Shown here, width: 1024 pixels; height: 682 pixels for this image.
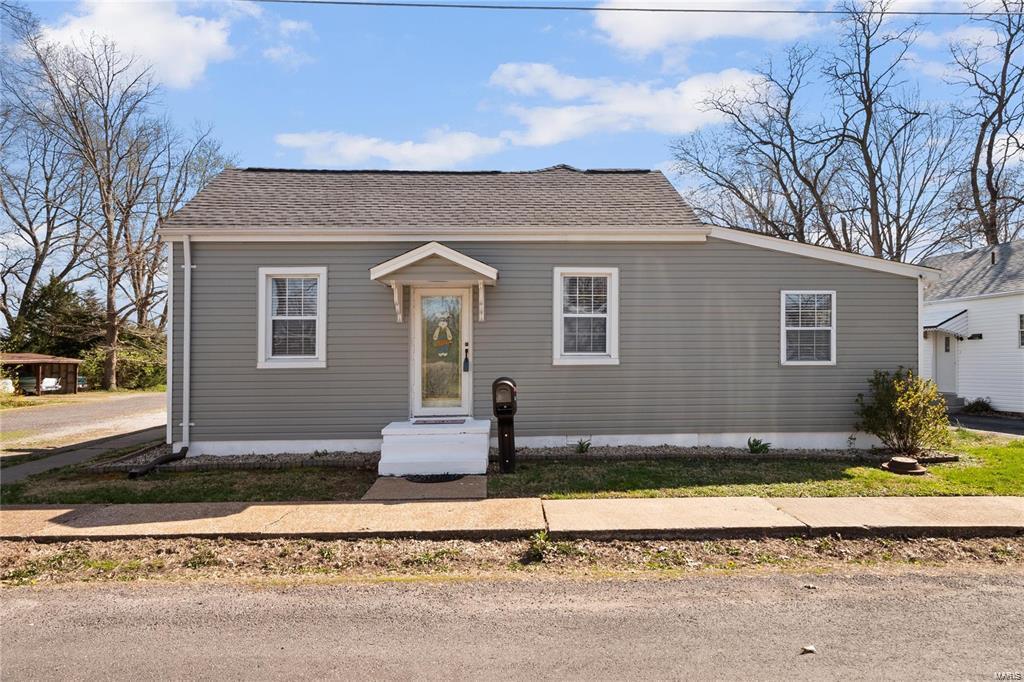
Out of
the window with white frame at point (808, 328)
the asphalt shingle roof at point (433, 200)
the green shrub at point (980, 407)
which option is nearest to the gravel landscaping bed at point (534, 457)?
the window with white frame at point (808, 328)

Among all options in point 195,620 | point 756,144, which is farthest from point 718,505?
point 756,144

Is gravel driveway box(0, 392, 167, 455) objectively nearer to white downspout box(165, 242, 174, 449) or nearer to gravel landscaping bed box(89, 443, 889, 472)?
white downspout box(165, 242, 174, 449)

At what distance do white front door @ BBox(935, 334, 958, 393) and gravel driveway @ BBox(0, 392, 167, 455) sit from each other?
22173mm

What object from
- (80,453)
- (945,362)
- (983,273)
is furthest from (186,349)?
(983,273)

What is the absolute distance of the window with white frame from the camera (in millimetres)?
9047

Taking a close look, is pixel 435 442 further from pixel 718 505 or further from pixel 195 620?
pixel 195 620

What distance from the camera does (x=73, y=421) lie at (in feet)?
Result: 49.0

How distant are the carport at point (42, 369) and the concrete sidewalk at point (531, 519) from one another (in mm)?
21151

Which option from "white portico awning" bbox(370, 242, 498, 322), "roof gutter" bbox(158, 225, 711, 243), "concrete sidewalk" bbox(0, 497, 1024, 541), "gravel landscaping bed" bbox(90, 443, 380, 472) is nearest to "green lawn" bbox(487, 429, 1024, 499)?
"concrete sidewalk" bbox(0, 497, 1024, 541)

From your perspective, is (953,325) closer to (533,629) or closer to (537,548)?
(537,548)

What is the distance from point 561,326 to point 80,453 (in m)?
8.24

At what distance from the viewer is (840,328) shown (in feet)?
29.7

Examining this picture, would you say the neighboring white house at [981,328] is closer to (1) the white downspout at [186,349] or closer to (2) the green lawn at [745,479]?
(2) the green lawn at [745,479]

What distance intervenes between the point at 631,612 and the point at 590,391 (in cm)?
525
